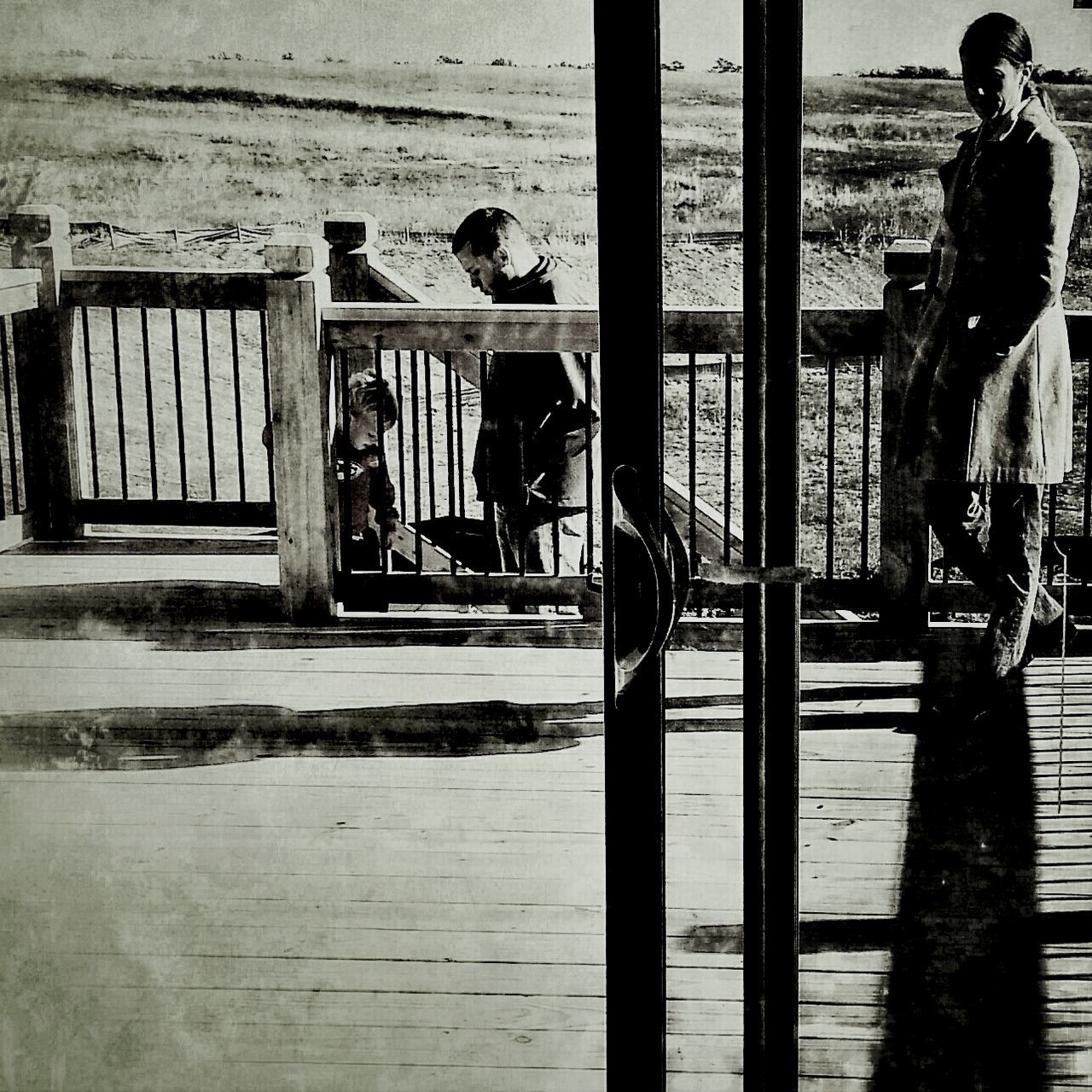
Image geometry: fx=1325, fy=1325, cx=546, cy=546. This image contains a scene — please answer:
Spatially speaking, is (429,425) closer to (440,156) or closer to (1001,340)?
(440,156)

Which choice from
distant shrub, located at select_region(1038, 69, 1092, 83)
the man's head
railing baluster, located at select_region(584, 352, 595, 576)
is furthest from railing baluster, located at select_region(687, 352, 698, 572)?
distant shrub, located at select_region(1038, 69, 1092, 83)

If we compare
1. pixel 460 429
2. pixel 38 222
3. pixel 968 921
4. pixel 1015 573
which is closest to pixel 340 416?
pixel 460 429

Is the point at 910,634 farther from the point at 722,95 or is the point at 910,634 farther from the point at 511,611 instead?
the point at 722,95

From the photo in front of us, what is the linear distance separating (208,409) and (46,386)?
0.17m

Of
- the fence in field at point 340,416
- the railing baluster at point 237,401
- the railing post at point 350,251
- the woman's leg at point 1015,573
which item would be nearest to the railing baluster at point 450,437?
the fence in field at point 340,416

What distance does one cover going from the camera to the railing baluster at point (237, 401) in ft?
4.54

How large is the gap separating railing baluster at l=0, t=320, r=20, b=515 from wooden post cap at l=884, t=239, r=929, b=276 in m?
0.91

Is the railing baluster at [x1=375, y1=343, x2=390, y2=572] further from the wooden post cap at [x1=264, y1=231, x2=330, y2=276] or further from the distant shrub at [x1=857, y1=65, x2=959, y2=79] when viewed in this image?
the distant shrub at [x1=857, y1=65, x2=959, y2=79]

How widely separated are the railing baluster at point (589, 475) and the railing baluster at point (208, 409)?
0.40 m

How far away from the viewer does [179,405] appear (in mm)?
1413

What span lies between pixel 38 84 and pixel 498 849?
0.93 meters

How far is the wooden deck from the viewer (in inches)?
55.2

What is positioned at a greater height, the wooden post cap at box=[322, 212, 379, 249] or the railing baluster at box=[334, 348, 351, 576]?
the wooden post cap at box=[322, 212, 379, 249]

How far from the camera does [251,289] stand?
136 centimetres
